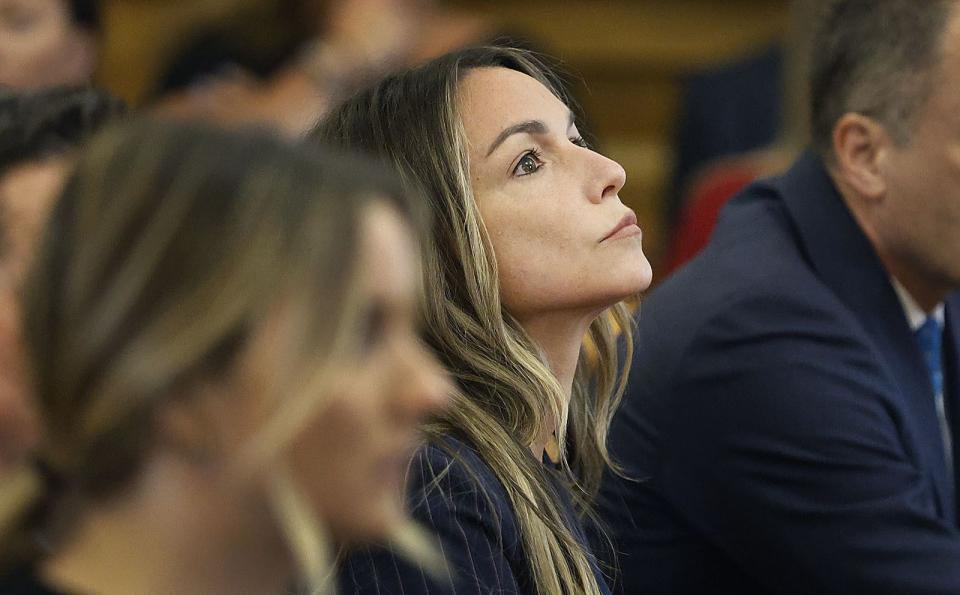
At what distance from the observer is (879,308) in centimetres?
190

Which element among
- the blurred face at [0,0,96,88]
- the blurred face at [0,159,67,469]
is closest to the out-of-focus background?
the blurred face at [0,0,96,88]

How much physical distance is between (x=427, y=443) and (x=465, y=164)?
31cm

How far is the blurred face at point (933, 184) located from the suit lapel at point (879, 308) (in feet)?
0.22

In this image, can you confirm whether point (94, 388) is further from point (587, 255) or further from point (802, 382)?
point (802, 382)

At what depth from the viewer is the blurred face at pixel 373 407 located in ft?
2.86

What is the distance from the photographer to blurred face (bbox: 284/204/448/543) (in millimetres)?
872

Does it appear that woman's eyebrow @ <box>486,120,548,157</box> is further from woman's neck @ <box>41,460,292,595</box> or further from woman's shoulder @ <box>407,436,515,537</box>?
woman's neck @ <box>41,460,292,595</box>

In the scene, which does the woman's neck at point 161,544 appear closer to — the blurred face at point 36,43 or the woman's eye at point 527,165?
the woman's eye at point 527,165

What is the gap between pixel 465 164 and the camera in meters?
1.50

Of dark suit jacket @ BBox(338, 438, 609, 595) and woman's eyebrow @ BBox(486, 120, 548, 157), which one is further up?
woman's eyebrow @ BBox(486, 120, 548, 157)

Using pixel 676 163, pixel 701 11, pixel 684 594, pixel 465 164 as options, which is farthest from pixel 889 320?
pixel 701 11

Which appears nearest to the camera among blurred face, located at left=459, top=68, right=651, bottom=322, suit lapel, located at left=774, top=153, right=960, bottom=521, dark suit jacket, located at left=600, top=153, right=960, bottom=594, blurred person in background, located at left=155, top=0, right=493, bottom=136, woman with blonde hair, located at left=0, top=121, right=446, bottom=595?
woman with blonde hair, located at left=0, top=121, right=446, bottom=595


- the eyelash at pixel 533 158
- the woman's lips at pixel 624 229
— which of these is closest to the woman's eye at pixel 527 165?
the eyelash at pixel 533 158

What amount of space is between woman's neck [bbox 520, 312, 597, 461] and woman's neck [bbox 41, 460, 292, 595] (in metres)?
0.67
